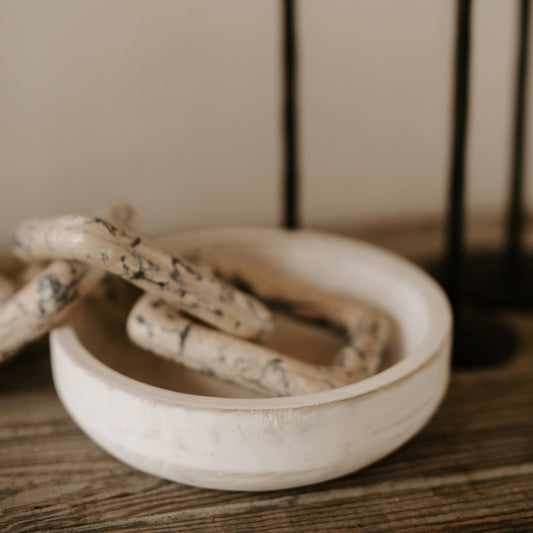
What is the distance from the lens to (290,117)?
56 centimetres

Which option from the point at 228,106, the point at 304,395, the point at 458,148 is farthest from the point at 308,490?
the point at 228,106

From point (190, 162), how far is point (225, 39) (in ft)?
0.38

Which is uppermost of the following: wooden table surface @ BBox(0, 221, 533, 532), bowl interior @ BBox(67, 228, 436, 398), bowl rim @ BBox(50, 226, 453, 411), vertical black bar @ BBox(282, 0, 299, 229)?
vertical black bar @ BBox(282, 0, 299, 229)

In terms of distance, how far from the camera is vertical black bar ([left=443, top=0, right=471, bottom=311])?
498 mm

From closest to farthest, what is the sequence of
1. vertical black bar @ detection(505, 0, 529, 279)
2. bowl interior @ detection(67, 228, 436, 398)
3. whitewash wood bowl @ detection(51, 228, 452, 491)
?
whitewash wood bowl @ detection(51, 228, 452, 491), bowl interior @ detection(67, 228, 436, 398), vertical black bar @ detection(505, 0, 529, 279)

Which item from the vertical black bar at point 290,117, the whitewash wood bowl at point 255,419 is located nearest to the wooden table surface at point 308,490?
the whitewash wood bowl at point 255,419

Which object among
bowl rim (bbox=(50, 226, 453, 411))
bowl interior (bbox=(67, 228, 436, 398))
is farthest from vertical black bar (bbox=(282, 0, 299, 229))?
bowl rim (bbox=(50, 226, 453, 411))

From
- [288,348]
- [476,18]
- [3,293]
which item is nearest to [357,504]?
[288,348]

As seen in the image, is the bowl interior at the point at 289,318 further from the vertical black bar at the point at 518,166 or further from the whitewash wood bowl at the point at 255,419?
the vertical black bar at the point at 518,166

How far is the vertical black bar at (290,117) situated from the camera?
55 centimetres

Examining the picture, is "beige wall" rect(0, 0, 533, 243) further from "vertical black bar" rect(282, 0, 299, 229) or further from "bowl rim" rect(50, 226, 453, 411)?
"bowl rim" rect(50, 226, 453, 411)

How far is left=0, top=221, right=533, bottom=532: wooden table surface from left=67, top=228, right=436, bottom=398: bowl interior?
0.06m

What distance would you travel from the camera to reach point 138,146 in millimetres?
679

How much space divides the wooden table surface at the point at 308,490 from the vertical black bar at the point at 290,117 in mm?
194
